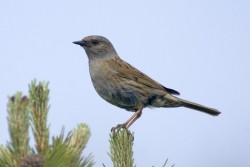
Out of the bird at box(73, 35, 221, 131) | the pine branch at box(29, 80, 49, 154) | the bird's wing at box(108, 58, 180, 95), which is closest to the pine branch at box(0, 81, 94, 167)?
the pine branch at box(29, 80, 49, 154)

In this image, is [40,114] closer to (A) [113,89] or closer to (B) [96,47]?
(A) [113,89]

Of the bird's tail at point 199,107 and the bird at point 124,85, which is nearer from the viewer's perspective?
the bird at point 124,85

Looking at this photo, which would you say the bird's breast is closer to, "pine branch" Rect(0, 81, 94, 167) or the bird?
the bird

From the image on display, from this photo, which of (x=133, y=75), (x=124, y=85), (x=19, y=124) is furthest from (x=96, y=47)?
(x=19, y=124)

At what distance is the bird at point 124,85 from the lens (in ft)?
22.7

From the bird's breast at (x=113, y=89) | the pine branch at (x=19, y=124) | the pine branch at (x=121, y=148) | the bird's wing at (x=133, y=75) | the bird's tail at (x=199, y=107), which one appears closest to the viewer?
the pine branch at (x=19, y=124)

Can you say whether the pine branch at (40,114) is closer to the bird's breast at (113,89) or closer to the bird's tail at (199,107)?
the bird's breast at (113,89)

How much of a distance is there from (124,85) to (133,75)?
1.36ft

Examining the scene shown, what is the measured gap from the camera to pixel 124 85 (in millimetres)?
7055

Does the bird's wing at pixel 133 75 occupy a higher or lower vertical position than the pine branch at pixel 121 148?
higher

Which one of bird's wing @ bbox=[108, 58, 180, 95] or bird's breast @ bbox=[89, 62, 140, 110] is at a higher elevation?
bird's wing @ bbox=[108, 58, 180, 95]

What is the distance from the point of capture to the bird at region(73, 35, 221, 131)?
22.7 ft

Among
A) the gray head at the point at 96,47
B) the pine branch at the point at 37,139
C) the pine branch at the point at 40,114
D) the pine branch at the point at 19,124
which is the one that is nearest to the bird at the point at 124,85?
the gray head at the point at 96,47

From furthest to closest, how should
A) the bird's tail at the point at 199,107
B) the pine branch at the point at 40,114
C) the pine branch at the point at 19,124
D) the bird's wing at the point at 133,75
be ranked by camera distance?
1. the bird's tail at the point at 199,107
2. the bird's wing at the point at 133,75
3. the pine branch at the point at 40,114
4. the pine branch at the point at 19,124
